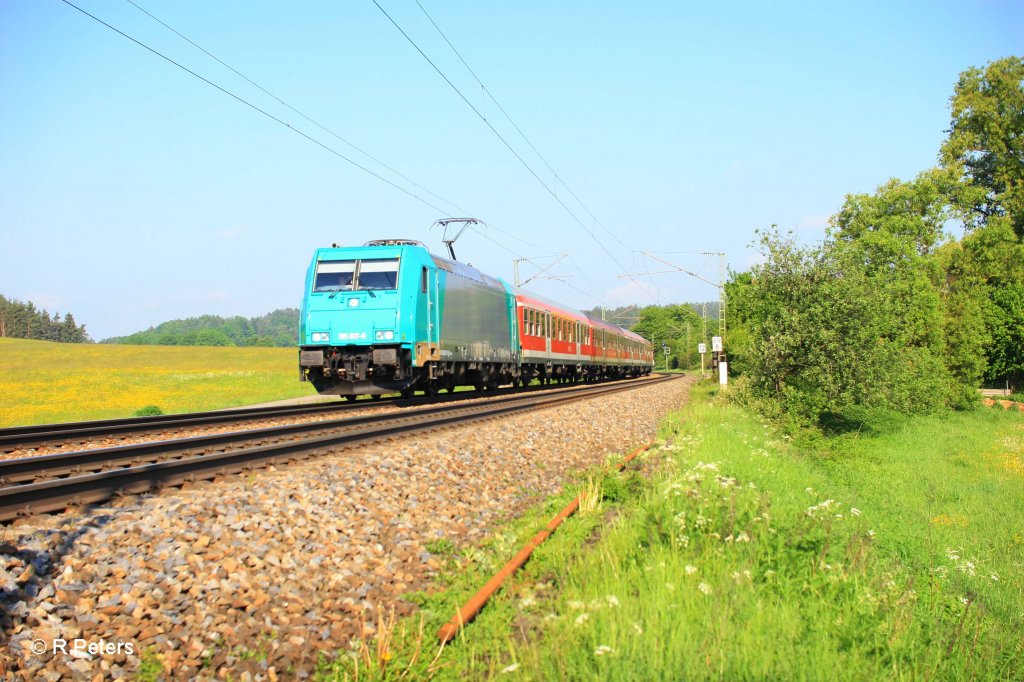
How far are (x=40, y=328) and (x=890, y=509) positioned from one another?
154m

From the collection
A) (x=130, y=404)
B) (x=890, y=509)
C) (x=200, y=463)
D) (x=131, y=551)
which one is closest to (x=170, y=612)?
(x=131, y=551)

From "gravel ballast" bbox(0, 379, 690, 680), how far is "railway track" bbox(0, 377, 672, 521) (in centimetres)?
33

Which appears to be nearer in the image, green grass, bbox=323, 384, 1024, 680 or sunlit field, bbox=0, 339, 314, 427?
green grass, bbox=323, 384, 1024, 680

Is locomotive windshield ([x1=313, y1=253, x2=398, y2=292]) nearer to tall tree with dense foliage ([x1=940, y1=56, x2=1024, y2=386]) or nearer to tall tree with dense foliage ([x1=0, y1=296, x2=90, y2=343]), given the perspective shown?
tall tree with dense foliage ([x1=940, y1=56, x2=1024, y2=386])

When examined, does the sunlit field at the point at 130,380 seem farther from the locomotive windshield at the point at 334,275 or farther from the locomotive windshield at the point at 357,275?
the locomotive windshield at the point at 357,275

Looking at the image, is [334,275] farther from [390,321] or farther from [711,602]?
[711,602]

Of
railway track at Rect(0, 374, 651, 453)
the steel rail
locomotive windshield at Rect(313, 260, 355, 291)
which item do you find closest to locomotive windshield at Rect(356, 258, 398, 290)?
locomotive windshield at Rect(313, 260, 355, 291)

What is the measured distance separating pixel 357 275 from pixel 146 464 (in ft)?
33.3

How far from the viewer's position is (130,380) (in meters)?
37.8

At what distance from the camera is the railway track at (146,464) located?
601cm

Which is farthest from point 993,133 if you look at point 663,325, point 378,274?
point 663,325

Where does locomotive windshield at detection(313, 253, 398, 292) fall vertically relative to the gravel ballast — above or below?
above

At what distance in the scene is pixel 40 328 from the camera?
133 meters

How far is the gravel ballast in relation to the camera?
4012 millimetres
